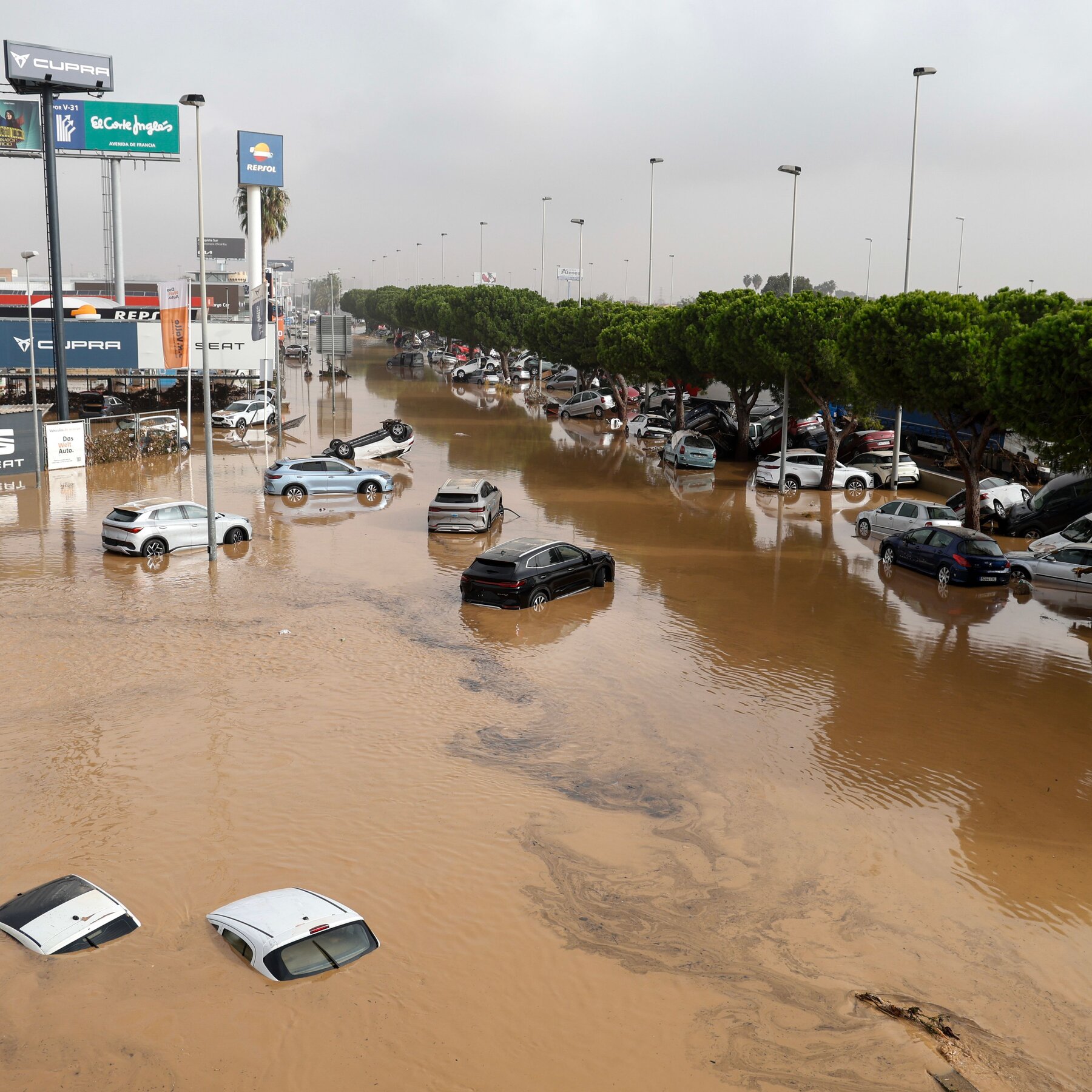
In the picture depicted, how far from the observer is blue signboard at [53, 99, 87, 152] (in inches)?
2072

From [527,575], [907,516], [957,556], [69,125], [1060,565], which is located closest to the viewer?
[527,575]

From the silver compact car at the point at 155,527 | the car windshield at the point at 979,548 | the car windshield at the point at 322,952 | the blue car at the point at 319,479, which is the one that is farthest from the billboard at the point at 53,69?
the car windshield at the point at 322,952

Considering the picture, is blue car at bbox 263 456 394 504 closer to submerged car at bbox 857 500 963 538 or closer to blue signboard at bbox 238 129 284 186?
submerged car at bbox 857 500 963 538

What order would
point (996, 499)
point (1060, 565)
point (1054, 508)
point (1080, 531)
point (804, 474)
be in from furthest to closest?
point (804, 474), point (996, 499), point (1054, 508), point (1080, 531), point (1060, 565)

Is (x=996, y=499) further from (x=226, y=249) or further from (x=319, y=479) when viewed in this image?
(x=226, y=249)

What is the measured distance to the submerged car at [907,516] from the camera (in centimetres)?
2777

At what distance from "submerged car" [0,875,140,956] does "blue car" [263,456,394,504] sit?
76.5ft

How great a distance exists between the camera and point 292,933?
910 centimetres

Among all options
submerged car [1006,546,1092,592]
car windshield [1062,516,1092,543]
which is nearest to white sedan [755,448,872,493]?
car windshield [1062,516,1092,543]

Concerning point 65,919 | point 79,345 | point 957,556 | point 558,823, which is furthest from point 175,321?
point 65,919

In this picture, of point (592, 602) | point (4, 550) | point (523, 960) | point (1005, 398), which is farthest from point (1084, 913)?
point (4, 550)

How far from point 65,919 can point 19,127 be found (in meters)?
54.5

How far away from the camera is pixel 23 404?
167ft

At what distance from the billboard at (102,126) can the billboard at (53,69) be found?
13306mm
